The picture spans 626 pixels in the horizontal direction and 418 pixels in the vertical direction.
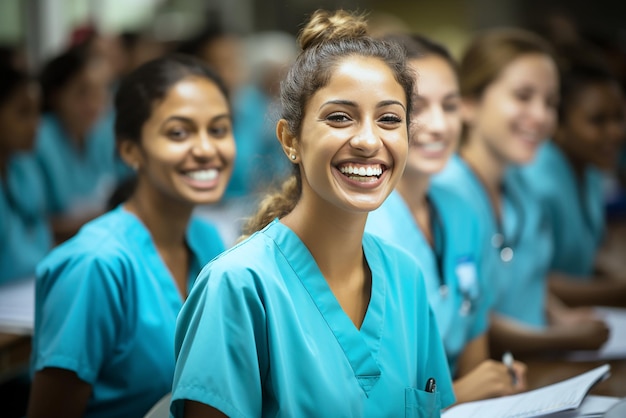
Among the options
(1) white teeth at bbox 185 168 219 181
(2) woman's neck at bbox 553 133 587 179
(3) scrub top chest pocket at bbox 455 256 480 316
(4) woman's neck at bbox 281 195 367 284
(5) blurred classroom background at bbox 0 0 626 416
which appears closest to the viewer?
(4) woman's neck at bbox 281 195 367 284

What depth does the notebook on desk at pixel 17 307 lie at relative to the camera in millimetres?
1925

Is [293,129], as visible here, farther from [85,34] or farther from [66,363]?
[85,34]

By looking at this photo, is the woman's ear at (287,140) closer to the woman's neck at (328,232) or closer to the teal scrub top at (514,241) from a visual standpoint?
the woman's neck at (328,232)

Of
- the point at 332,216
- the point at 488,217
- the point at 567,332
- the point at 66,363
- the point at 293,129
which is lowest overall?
the point at 567,332

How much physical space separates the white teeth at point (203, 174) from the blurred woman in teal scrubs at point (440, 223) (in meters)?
0.35

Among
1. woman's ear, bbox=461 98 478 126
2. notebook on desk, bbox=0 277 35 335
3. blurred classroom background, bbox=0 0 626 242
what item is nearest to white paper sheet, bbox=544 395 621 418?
blurred classroom background, bbox=0 0 626 242

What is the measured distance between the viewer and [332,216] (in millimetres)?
1168

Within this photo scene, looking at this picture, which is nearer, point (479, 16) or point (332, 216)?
point (332, 216)

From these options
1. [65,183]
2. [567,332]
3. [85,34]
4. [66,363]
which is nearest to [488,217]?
[567,332]

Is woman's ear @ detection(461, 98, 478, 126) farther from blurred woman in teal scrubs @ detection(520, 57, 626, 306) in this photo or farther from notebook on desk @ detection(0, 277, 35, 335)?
notebook on desk @ detection(0, 277, 35, 335)

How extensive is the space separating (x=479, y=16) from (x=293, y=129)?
17.5 ft

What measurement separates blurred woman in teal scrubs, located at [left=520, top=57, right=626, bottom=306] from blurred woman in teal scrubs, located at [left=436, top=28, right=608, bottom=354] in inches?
14.6

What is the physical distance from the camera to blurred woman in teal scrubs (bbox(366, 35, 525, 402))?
1.69 m

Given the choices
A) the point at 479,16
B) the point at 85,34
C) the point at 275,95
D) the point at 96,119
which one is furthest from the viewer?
the point at 479,16
